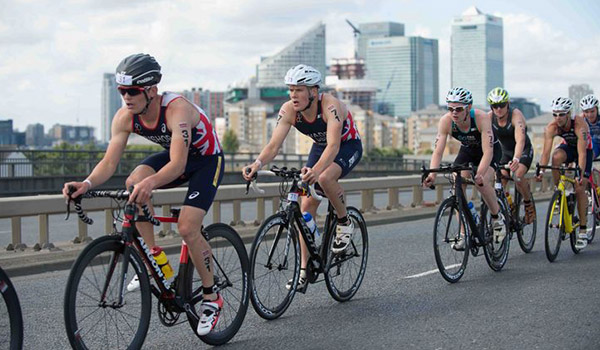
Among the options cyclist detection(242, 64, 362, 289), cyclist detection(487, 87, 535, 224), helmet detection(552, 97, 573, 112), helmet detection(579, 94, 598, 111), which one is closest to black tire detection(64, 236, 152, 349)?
cyclist detection(242, 64, 362, 289)

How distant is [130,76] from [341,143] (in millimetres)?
3119

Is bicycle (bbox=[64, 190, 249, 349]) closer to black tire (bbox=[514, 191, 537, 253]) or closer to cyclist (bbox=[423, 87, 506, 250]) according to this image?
cyclist (bbox=[423, 87, 506, 250])

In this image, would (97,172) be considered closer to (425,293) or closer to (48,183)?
(425,293)

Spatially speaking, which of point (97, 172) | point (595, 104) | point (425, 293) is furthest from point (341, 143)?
point (595, 104)

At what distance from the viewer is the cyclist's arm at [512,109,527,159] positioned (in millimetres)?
11570

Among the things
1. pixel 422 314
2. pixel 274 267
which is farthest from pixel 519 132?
pixel 274 267

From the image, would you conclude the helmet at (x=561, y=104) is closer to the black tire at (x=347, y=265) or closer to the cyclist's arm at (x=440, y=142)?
the cyclist's arm at (x=440, y=142)

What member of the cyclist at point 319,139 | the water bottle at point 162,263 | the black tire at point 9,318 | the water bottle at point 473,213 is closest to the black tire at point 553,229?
the water bottle at point 473,213

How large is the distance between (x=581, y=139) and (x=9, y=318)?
337 inches

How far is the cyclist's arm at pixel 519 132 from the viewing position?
1157 cm

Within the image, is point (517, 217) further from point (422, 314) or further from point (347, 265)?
point (422, 314)

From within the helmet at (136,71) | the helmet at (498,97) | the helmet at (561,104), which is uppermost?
the helmet at (498,97)

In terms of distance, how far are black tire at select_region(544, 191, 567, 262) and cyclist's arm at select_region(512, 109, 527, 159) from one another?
2.40 ft

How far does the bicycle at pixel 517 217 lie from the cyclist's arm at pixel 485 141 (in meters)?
1.06
